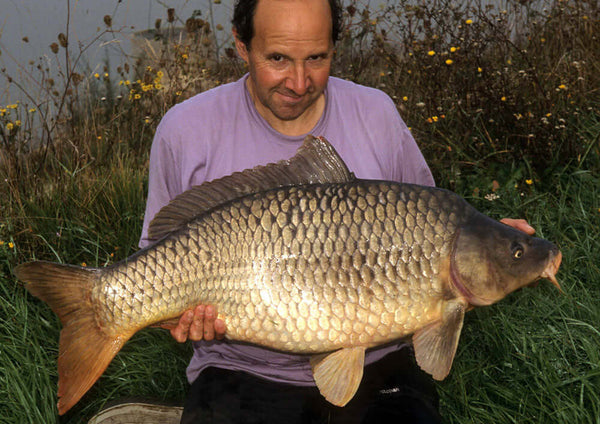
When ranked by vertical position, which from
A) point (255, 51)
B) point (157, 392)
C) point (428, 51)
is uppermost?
point (255, 51)

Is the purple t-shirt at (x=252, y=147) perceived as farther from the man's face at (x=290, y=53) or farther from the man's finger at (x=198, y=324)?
the man's finger at (x=198, y=324)

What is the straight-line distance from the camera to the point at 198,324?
5.54 ft

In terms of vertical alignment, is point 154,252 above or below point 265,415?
above

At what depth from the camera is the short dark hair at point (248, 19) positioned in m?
2.02

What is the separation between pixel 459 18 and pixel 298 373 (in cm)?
263

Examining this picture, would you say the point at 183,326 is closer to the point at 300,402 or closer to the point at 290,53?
the point at 300,402

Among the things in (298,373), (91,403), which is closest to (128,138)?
(91,403)

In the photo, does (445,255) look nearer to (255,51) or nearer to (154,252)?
(154,252)

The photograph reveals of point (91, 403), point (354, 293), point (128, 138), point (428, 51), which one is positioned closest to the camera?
point (354, 293)

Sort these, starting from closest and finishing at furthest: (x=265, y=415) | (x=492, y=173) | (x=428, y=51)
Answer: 1. (x=265, y=415)
2. (x=492, y=173)
3. (x=428, y=51)

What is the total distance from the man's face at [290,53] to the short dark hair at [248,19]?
3 cm

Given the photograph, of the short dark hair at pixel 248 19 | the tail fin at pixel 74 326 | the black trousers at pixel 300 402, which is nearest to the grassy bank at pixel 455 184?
the black trousers at pixel 300 402

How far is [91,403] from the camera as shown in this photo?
94.6 inches

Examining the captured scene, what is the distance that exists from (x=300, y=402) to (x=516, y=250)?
2.36ft
